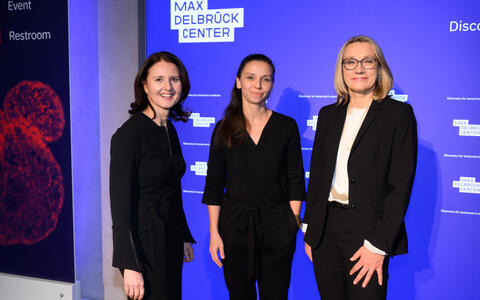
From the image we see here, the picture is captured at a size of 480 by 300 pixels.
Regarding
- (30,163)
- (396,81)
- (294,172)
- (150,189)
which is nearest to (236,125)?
(294,172)

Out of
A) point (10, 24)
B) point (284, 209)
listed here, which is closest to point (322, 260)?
point (284, 209)

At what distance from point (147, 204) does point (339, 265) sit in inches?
35.9

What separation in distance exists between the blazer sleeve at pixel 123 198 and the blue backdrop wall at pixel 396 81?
1.48 metres

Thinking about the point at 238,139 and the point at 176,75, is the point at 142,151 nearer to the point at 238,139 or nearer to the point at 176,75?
the point at 176,75

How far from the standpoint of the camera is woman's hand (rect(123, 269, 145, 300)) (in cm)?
160

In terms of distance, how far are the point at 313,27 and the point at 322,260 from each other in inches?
65.8

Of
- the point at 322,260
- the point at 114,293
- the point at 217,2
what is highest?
the point at 217,2

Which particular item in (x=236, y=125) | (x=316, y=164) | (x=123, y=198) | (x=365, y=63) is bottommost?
(x=123, y=198)

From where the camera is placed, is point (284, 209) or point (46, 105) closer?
point (284, 209)

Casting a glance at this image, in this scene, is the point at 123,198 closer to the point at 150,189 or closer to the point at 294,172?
the point at 150,189

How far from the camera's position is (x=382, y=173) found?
1656mm

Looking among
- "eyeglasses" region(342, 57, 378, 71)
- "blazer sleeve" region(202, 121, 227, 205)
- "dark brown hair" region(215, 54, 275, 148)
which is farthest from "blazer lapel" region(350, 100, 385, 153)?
"blazer sleeve" region(202, 121, 227, 205)

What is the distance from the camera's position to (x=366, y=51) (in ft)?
5.61

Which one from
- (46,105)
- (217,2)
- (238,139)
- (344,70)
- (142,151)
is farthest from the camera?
(217,2)
